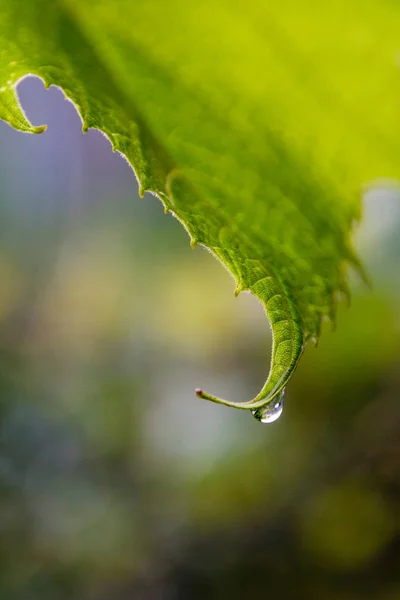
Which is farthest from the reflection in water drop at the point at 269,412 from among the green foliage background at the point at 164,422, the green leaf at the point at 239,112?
the green foliage background at the point at 164,422

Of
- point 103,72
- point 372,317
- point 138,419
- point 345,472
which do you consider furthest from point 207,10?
point 138,419

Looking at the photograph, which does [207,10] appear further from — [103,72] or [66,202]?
[66,202]

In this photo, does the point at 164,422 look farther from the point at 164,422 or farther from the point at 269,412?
the point at 269,412

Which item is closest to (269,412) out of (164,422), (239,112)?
(239,112)

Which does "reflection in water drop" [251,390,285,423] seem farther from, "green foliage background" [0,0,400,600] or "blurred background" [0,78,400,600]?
"blurred background" [0,78,400,600]

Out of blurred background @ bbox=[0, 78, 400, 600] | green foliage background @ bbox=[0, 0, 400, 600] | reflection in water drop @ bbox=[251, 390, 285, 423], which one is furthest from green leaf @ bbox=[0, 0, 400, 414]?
blurred background @ bbox=[0, 78, 400, 600]

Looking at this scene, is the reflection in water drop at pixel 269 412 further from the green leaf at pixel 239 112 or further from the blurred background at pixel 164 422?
the blurred background at pixel 164 422
